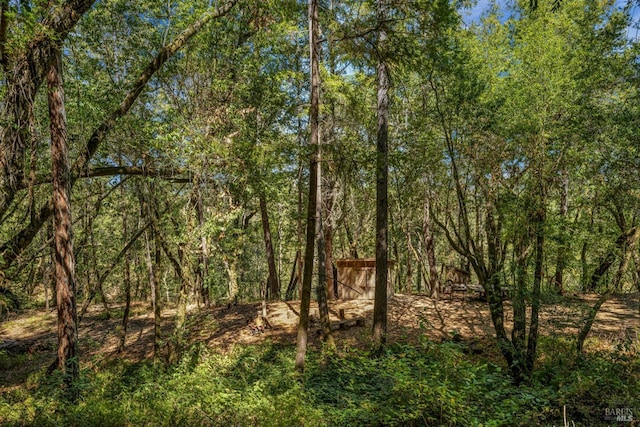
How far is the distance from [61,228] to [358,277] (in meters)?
12.3

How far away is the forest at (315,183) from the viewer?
5402mm

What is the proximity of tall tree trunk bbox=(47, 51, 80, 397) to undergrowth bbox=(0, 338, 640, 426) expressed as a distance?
75 centimetres

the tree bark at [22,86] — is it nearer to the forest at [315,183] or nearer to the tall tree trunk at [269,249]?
the forest at [315,183]

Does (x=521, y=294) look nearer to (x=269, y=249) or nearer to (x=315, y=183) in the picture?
(x=315, y=183)

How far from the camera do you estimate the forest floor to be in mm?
9773

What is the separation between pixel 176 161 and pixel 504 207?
25.2 feet

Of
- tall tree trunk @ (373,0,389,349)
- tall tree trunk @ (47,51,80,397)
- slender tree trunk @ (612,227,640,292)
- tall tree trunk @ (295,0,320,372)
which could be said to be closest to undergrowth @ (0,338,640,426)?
tall tree trunk @ (295,0,320,372)

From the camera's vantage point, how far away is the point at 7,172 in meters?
5.25

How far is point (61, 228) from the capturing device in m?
6.43

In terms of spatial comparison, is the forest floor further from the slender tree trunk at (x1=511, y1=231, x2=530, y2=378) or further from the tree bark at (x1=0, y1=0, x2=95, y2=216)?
the tree bark at (x1=0, y1=0, x2=95, y2=216)

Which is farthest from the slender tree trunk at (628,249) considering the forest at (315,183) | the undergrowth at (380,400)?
the undergrowth at (380,400)

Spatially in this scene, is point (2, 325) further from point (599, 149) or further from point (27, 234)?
point (599, 149)

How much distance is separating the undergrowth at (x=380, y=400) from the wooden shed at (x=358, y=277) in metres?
9.02

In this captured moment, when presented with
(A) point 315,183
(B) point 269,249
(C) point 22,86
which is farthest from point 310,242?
(B) point 269,249
